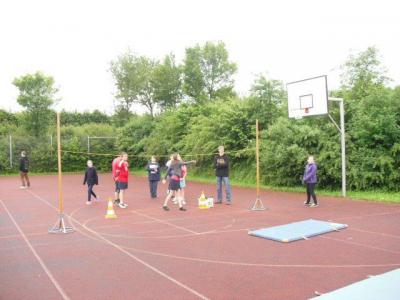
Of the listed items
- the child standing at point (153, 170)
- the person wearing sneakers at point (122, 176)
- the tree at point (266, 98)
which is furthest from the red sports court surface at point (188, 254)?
the tree at point (266, 98)

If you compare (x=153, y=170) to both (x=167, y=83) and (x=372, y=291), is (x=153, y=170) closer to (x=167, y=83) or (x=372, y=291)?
(x=372, y=291)

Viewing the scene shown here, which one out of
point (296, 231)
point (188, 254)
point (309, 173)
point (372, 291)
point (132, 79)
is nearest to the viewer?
point (372, 291)

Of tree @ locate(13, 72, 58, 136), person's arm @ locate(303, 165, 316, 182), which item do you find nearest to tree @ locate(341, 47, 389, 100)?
person's arm @ locate(303, 165, 316, 182)

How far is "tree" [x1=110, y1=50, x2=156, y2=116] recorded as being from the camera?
38.7 meters

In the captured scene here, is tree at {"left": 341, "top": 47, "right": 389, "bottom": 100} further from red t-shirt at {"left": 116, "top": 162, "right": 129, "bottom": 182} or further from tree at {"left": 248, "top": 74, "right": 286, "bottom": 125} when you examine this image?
red t-shirt at {"left": 116, "top": 162, "right": 129, "bottom": 182}

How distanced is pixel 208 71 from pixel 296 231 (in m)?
32.1

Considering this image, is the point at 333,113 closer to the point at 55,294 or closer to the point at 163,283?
the point at 163,283

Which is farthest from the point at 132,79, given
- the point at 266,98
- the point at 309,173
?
the point at 309,173

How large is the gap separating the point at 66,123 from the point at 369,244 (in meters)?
43.2

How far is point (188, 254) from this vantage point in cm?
723

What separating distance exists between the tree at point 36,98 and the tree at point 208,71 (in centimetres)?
1258

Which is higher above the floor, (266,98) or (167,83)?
(167,83)

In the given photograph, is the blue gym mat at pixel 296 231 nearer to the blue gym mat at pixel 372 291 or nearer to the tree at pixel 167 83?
the blue gym mat at pixel 372 291

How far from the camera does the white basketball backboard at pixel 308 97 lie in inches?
569
